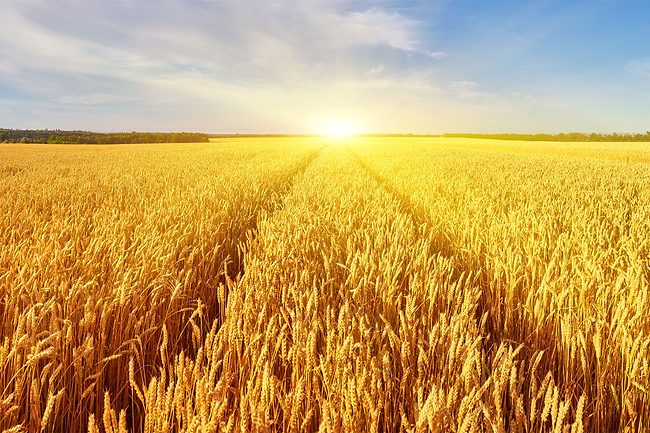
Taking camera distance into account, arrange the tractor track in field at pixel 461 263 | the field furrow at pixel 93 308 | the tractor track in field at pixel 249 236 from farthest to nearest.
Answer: the tractor track in field at pixel 249 236 < the tractor track in field at pixel 461 263 < the field furrow at pixel 93 308

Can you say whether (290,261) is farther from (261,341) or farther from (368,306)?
(261,341)

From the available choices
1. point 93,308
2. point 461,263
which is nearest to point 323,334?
point 93,308

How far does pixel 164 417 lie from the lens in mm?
1167

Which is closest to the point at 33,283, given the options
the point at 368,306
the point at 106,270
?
the point at 106,270

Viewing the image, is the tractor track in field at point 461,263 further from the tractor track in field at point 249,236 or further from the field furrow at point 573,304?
the tractor track in field at point 249,236

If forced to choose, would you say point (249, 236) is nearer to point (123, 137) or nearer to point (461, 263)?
point (461, 263)

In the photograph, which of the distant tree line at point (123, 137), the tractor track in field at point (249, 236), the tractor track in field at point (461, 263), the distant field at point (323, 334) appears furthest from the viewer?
the distant tree line at point (123, 137)

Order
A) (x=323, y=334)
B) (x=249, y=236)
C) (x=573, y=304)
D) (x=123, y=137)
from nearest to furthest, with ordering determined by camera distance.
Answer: (x=323, y=334) < (x=573, y=304) < (x=249, y=236) < (x=123, y=137)

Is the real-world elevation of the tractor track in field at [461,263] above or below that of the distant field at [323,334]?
below

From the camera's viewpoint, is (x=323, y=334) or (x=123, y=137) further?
(x=123, y=137)

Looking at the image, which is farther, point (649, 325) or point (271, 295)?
point (271, 295)

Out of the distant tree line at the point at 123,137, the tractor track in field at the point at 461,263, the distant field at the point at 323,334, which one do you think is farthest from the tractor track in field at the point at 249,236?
the distant tree line at the point at 123,137

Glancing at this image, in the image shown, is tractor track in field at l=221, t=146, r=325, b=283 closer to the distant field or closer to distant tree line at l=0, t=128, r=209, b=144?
the distant field

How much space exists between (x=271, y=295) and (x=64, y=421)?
3.58 feet
